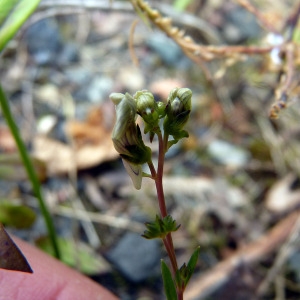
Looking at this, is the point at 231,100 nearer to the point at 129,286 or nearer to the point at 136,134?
the point at 129,286

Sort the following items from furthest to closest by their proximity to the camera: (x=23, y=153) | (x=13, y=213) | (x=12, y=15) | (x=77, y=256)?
1. (x=77, y=256)
2. (x=13, y=213)
3. (x=23, y=153)
4. (x=12, y=15)

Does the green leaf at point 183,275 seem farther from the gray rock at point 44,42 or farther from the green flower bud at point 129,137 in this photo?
the gray rock at point 44,42

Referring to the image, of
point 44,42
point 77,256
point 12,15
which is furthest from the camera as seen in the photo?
point 44,42

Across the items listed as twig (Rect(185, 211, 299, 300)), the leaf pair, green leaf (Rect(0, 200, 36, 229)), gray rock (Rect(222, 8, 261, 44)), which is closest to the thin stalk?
green leaf (Rect(0, 200, 36, 229))

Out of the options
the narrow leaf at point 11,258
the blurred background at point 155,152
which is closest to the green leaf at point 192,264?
the narrow leaf at point 11,258

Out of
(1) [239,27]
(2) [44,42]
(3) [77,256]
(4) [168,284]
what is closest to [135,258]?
(3) [77,256]

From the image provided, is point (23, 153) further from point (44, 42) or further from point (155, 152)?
point (44, 42)

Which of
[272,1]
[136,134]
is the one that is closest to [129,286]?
[136,134]
